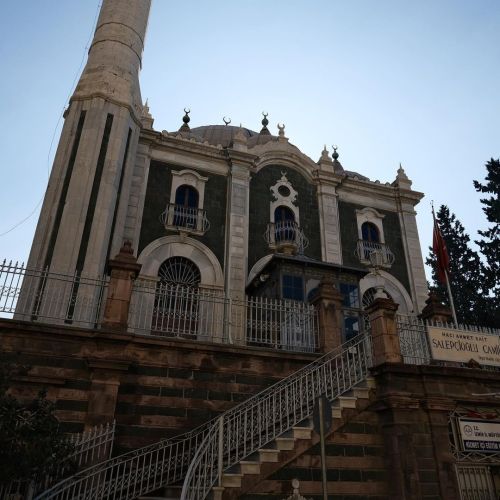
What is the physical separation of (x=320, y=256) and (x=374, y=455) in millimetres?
11591

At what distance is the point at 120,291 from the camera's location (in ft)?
32.4

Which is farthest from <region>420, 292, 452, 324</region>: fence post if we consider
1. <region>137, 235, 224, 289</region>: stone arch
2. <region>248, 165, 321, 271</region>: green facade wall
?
<region>137, 235, 224, 289</region>: stone arch

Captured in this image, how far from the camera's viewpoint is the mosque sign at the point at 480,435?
9219 mm

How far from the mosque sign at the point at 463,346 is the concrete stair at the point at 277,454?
7.99ft

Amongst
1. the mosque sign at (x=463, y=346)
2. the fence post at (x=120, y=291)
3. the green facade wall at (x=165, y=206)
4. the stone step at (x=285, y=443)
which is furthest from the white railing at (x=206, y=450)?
the green facade wall at (x=165, y=206)

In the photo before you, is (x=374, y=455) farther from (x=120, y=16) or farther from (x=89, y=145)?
(x=120, y=16)

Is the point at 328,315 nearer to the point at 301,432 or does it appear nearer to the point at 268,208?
the point at 301,432

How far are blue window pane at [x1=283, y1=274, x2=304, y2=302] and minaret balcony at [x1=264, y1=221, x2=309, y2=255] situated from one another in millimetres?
3109

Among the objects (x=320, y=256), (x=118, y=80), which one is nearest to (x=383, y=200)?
(x=320, y=256)

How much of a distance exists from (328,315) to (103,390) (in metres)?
5.79

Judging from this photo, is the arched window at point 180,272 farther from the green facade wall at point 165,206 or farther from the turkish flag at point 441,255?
the turkish flag at point 441,255

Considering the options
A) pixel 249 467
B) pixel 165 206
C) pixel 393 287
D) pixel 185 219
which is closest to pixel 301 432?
pixel 249 467

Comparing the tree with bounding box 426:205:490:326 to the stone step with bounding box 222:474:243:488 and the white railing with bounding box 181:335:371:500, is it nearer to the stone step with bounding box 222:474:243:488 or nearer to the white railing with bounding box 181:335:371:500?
the white railing with bounding box 181:335:371:500

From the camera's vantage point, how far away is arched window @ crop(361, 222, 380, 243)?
70.5 feet
